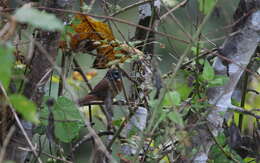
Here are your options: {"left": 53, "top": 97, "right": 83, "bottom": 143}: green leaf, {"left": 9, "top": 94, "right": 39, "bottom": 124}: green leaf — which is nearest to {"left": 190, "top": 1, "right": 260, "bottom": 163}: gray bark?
{"left": 53, "top": 97, "right": 83, "bottom": 143}: green leaf

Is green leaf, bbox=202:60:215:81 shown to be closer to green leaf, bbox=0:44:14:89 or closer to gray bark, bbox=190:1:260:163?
gray bark, bbox=190:1:260:163

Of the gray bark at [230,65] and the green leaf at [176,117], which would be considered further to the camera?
the gray bark at [230,65]

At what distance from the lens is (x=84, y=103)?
205 centimetres

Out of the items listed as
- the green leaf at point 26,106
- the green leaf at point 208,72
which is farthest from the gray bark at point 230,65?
the green leaf at point 26,106

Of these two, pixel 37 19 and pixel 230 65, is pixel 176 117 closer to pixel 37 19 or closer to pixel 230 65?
pixel 37 19

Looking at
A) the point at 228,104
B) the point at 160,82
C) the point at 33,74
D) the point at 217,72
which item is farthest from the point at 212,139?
the point at 33,74

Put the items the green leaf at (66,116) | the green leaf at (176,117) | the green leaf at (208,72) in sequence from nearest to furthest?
1. the green leaf at (176,117)
2. the green leaf at (208,72)
3. the green leaf at (66,116)

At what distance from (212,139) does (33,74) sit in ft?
2.49

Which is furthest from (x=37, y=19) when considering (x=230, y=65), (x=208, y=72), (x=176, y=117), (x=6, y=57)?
(x=230, y=65)

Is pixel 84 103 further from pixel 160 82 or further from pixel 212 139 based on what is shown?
pixel 160 82

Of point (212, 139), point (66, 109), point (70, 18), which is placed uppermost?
point (70, 18)

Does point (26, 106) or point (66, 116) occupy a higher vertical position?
point (26, 106)

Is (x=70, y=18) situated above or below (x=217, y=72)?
above

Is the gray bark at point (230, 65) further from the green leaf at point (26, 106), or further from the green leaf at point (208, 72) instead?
the green leaf at point (26, 106)
